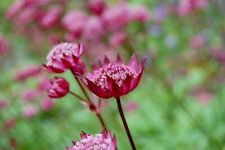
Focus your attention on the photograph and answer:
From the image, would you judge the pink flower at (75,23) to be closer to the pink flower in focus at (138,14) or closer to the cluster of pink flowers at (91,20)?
the cluster of pink flowers at (91,20)

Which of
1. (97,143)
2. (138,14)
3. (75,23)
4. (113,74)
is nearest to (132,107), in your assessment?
(138,14)

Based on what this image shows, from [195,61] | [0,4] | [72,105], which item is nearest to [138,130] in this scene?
[72,105]

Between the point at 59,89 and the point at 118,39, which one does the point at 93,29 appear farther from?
the point at 59,89

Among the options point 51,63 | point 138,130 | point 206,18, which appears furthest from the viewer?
point 206,18

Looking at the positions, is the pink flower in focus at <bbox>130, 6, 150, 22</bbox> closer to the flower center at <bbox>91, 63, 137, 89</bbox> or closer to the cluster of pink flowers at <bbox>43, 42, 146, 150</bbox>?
the cluster of pink flowers at <bbox>43, 42, 146, 150</bbox>

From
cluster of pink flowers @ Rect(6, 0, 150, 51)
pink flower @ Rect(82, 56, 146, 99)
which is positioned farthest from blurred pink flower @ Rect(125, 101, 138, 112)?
pink flower @ Rect(82, 56, 146, 99)

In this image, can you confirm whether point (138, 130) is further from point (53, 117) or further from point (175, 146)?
point (53, 117)

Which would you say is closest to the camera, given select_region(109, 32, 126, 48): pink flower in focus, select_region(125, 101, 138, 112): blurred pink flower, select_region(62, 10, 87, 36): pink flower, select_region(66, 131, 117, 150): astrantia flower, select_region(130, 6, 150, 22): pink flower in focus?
select_region(66, 131, 117, 150): astrantia flower
